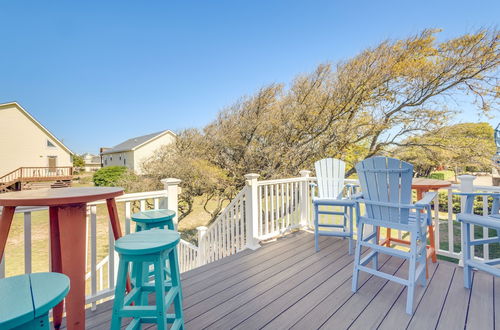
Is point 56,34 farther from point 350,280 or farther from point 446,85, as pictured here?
point 446,85

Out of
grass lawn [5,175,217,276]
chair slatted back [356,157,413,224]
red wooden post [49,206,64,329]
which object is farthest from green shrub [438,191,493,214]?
→ grass lawn [5,175,217,276]

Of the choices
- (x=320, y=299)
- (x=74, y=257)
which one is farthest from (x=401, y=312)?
(x=74, y=257)

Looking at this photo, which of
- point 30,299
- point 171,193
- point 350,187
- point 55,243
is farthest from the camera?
point 350,187

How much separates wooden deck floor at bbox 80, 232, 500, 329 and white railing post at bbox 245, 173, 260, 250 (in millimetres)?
496

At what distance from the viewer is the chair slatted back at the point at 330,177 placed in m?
3.46

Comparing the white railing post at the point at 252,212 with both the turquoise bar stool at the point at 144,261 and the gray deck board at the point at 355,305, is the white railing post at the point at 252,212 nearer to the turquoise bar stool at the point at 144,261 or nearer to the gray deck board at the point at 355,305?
the gray deck board at the point at 355,305

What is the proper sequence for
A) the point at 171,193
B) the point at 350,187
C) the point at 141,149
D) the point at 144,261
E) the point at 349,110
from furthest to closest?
1. the point at 141,149
2. the point at 349,110
3. the point at 350,187
4. the point at 171,193
5. the point at 144,261

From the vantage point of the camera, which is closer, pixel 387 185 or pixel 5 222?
pixel 5 222

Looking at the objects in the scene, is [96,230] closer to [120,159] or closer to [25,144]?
[25,144]

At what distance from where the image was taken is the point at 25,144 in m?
17.0

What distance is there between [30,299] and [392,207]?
7.85 ft

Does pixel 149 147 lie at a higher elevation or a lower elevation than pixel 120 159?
higher

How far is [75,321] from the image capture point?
1.50m

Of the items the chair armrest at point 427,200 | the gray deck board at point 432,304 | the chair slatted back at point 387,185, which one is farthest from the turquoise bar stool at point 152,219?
the chair armrest at point 427,200
